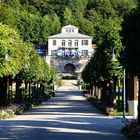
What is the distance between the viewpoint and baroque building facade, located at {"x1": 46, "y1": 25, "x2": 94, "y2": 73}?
6914 inches

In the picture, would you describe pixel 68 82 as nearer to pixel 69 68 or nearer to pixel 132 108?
pixel 69 68

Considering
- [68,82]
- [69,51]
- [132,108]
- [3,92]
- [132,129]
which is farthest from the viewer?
[69,51]

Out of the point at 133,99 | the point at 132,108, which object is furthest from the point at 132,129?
the point at 133,99

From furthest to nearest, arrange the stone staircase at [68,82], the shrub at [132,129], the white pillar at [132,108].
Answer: the stone staircase at [68,82], the white pillar at [132,108], the shrub at [132,129]

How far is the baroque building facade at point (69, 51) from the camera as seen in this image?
175625mm

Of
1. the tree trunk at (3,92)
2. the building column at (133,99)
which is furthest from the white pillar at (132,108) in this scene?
the tree trunk at (3,92)

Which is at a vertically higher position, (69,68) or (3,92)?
(69,68)

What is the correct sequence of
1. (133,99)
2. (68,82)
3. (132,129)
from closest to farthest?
(132,129)
(133,99)
(68,82)

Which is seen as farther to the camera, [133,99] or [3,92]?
[3,92]

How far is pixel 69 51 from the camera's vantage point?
178250 millimetres

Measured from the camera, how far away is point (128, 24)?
67.9ft

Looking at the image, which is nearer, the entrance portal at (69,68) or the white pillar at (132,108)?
the white pillar at (132,108)

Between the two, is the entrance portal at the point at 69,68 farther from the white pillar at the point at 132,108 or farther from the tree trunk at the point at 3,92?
the white pillar at the point at 132,108

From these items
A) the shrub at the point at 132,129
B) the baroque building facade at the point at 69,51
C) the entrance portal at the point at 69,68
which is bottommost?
the shrub at the point at 132,129
